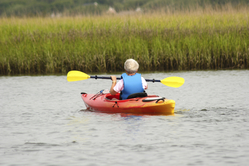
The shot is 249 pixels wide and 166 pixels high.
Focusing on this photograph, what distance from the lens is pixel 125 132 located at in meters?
5.66

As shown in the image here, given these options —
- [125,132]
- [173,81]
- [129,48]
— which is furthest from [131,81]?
[129,48]

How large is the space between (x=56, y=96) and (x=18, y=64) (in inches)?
173

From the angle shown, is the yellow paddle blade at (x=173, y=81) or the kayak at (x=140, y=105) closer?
the kayak at (x=140, y=105)

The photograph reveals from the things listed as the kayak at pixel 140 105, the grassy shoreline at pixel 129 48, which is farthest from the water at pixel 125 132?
the grassy shoreline at pixel 129 48

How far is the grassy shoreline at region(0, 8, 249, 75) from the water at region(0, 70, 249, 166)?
11.6 ft

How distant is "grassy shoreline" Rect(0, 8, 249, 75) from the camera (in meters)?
13.1

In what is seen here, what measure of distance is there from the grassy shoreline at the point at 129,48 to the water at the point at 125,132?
3530mm

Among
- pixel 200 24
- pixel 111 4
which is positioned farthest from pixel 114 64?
pixel 111 4

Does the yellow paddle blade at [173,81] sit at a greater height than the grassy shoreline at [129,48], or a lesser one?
lesser

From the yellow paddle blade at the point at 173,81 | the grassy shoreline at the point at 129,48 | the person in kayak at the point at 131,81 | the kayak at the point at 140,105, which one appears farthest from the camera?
the grassy shoreline at the point at 129,48

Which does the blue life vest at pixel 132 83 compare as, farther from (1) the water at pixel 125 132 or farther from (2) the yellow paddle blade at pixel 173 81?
(2) the yellow paddle blade at pixel 173 81

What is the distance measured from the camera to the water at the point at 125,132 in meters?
4.50

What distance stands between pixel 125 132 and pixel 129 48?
25.5ft

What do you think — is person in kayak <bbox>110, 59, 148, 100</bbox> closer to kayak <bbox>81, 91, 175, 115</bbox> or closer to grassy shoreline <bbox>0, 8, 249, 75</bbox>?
kayak <bbox>81, 91, 175, 115</bbox>
